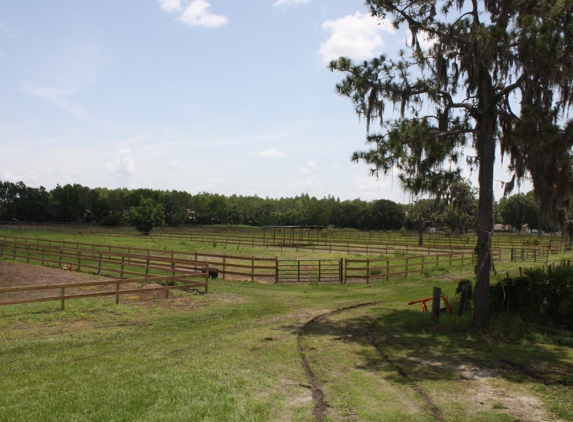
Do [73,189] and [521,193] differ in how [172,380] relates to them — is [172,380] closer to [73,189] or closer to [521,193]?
[521,193]

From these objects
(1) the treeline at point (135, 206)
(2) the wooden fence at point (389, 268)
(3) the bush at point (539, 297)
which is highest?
(1) the treeline at point (135, 206)

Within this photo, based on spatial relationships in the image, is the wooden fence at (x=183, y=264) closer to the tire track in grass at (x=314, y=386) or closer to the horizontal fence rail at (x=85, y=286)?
the horizontal fence rail at (x=85, y=286)

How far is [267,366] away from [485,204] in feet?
20.6

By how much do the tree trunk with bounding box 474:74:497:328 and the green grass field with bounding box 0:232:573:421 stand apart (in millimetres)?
490

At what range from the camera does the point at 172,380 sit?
19.3 ft

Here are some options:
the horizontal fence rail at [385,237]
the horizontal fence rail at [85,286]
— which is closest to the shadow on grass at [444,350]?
the horizontal fence rail at [85,286]

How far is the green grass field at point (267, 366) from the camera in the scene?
5.11 meters

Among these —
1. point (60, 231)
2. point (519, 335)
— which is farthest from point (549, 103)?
point (60, 231)

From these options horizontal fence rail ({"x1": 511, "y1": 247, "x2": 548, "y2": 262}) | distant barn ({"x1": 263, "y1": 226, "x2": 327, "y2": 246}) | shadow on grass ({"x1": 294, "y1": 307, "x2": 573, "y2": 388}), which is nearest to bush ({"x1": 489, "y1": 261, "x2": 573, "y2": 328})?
shadow on grass ({"x1": 294, "y1": 307, "x2": 573, "y2": 388})

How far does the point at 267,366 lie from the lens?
22.7 feet

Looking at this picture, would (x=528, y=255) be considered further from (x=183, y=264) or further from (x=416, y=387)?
(x=416, y=387)

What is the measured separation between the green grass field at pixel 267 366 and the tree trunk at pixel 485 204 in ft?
1.61

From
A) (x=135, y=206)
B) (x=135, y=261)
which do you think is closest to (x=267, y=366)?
(x=135, y=261)

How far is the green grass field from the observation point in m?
5.11
